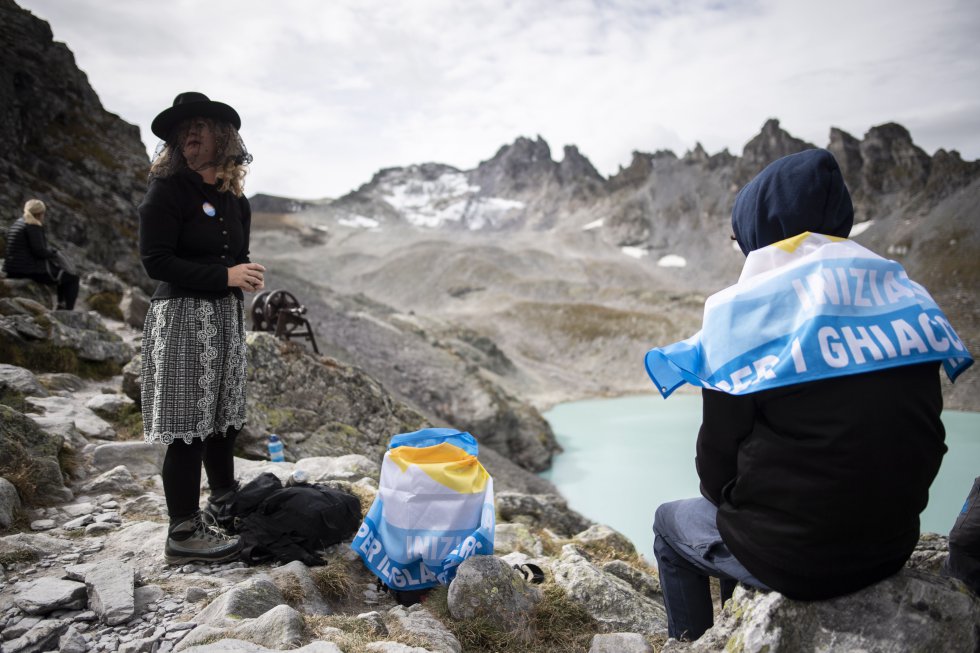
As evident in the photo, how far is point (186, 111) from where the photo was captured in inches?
168

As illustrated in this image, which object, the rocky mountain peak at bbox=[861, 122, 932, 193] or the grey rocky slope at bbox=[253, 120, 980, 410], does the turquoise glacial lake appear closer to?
the grey rocky slope at bbox=[253, 120, 980, 410]

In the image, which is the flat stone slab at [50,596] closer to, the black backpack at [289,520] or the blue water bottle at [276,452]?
the black backpack at [289,520]

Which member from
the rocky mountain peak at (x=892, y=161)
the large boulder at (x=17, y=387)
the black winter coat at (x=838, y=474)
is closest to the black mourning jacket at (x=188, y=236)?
the black winter coat at (x=838, y=474)

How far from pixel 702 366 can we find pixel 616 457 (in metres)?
24.7

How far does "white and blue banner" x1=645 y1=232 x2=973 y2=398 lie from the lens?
2332 mm

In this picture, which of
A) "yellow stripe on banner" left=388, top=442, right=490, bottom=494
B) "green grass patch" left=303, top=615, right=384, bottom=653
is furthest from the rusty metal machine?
"green grass patch" left=303, top=615, right=384, bottom=653

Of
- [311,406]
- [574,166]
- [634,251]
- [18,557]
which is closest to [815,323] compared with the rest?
[18,557]

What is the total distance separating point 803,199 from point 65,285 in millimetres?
14167

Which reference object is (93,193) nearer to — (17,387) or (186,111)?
(17,387)

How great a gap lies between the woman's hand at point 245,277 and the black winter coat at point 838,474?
371cm

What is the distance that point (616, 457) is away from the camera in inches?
1030

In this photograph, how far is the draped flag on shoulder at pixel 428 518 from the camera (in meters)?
4.34

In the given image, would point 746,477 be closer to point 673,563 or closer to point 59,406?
point 673,563

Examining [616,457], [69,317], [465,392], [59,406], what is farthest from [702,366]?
[616,457]
